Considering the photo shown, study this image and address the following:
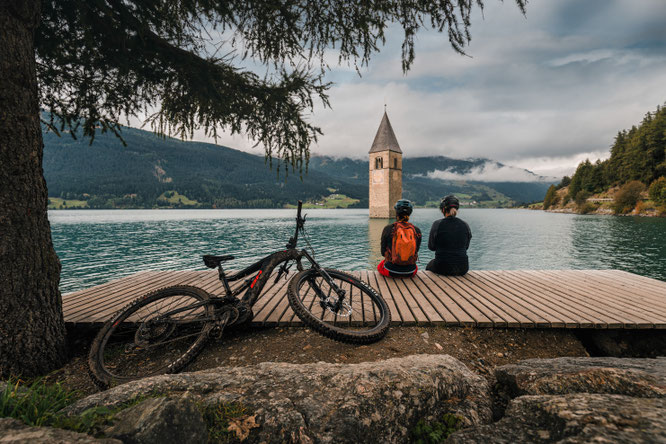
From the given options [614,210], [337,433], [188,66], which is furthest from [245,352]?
[614,210]

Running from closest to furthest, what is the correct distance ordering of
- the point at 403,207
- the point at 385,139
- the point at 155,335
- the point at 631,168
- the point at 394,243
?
the point at 155,335
the point at 403,207
the point at 394,243
the point at 631,168
the point at 385,139

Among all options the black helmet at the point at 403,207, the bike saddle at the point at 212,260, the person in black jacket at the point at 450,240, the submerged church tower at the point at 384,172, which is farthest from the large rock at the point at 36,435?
the submerged church tower at the point at 384,172

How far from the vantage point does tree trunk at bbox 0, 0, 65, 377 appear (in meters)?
2.95

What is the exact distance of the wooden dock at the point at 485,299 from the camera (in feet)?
13.8

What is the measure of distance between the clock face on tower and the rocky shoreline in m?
79.2

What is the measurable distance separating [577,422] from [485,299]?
4.05 meters

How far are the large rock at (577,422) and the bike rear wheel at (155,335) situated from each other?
3.03 metres

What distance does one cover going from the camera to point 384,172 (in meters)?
79.1

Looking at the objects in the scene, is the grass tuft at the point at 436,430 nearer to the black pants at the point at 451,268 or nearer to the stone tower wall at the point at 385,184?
the black pants at the point at 451,268

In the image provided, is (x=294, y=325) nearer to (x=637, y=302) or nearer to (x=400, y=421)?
(x=400, y=421)

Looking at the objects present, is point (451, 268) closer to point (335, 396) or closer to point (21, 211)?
point (335, 396)

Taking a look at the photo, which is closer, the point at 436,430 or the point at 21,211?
the point at 436,430

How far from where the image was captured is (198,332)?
12.0 ft

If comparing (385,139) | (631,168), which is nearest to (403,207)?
(385,139)
